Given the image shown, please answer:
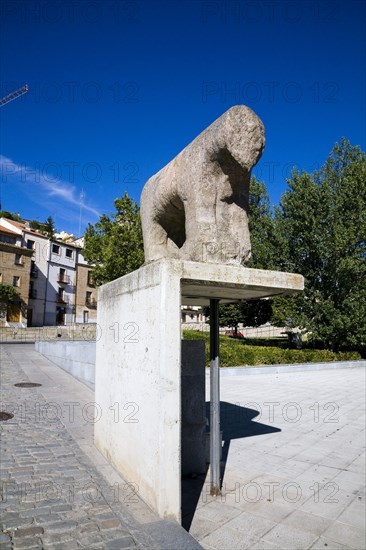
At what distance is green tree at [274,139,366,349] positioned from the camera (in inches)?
Result: 884

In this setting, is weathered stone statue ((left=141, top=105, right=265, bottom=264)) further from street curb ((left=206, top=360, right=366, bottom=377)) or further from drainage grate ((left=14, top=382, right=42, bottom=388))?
street curb ((left=206, top=360, right=366, bottom=377))

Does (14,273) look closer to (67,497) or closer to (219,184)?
(67,497)

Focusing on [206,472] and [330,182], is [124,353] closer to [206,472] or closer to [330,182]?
[206,472]

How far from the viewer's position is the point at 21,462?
16.4ft

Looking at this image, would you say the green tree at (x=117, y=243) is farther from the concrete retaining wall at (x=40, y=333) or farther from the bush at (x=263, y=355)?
the bush at (x=263, y=355)

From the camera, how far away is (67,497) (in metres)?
3.97

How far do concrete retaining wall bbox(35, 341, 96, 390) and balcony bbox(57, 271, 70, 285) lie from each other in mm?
33126

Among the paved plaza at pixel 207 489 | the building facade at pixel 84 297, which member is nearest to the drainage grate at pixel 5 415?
the paved plaza at pixel 207 489

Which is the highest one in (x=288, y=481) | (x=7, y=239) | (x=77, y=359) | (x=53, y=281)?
(x=7, y=239)

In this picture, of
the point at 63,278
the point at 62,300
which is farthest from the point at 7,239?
the point at 62,300

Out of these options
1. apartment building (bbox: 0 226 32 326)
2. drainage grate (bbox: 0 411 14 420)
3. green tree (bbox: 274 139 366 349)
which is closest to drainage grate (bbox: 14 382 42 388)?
drainage grate (bbox: 0 411 14 420)

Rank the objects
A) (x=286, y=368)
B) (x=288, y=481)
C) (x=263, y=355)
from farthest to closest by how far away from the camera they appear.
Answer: (x=263, y=355) → (x=286, y=368) → (x=288, y=481)

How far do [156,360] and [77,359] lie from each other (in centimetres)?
1001

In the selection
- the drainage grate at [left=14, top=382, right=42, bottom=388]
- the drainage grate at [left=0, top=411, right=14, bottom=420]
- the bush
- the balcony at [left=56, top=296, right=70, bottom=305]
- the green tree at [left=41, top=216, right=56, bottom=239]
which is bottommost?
the drainage grate at [left=0, top=411, right=14, bottom=420]
